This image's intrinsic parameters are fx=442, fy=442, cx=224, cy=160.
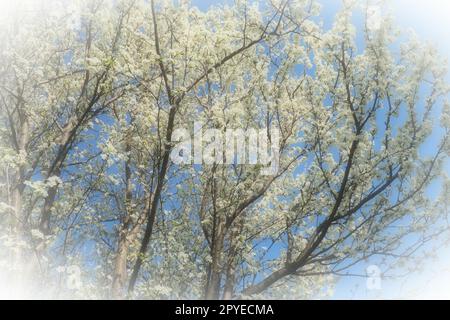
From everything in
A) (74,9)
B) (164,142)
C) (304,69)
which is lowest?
(164,142)

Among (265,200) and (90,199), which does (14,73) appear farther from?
(265,200)

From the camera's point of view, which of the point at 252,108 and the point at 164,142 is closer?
the point at 164,142

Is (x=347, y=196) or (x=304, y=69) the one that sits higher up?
(x=304, y=69)

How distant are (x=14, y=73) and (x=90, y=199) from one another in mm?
5184

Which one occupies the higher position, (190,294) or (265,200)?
(265,200)

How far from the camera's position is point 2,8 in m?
12.1
